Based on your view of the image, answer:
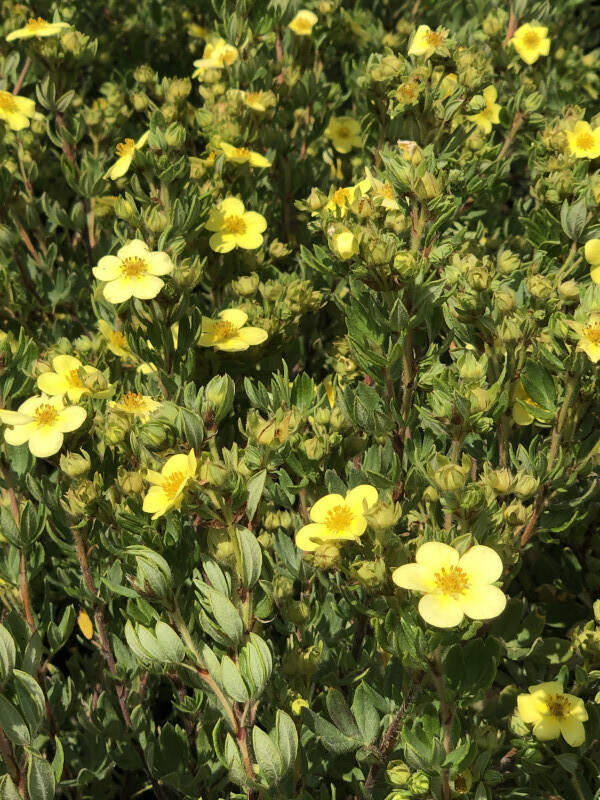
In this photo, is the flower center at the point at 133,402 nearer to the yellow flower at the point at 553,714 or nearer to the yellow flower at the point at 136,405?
the yellow flower at the point at 136,405

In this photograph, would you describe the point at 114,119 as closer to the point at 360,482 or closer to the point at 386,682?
the point at 360,482

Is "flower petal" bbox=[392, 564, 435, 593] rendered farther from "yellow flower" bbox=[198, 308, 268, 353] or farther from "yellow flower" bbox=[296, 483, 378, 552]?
"yellow flower" bbox=[198, 308, 268, 353]

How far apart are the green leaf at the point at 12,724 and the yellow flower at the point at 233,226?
1.26 m

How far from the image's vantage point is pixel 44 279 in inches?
107

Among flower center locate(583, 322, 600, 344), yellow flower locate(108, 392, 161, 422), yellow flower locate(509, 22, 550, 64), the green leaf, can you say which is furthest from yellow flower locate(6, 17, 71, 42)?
the green leaf

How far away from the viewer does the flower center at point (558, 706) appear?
172 cm

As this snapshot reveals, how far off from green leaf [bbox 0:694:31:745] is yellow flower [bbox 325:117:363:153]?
2177 mm

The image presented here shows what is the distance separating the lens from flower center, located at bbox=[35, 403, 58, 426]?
1769 millimetres

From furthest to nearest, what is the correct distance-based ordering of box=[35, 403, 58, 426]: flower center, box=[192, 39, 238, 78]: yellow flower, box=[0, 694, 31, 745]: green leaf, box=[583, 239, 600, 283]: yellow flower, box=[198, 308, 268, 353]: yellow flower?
1. box=[192, 39, 238, 78]: yellow flower
2. box=[198, 308, 268, 353]: yellow flower
3. box=[583, 239, 600, 283]: yellow flower
4. box=[35, 403, 58, 426]: flower center
5. box=[0, 694, 31, 745]: green leaf

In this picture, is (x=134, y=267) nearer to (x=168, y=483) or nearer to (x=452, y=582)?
(x=168, y=483)

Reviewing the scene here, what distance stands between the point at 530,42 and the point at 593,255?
1.33 metres

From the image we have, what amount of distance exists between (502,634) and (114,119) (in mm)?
2132

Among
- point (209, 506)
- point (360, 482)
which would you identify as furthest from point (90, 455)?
point (360, 482)

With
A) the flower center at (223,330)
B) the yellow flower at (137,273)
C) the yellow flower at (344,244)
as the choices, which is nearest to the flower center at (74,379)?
the yellow flower at (137,273)
